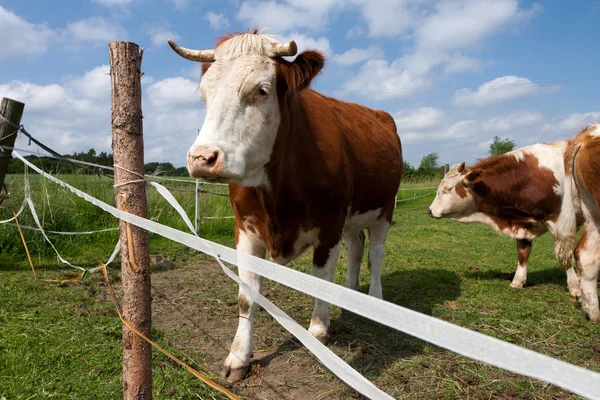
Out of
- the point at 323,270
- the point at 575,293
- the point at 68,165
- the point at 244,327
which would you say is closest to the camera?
the point at 244,327

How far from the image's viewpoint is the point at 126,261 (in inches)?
91.5

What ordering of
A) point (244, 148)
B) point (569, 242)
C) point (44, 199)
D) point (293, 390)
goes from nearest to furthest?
point (244, 148) < point (293, 390) < point (569, 242) < point (44, 199)

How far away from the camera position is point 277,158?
121 inches

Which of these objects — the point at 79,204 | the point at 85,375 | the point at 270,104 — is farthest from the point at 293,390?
the point at 79,204

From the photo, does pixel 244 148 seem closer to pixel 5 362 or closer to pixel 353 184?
pixel 353 184

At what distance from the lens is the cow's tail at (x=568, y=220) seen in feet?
14.9

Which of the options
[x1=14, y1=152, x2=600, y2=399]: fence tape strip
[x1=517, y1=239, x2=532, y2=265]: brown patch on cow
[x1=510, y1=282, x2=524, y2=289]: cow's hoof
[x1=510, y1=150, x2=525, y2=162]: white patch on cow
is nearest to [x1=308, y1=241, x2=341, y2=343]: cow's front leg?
[x1=14, y1=152, x2=600, y2=399]: fence tape strip

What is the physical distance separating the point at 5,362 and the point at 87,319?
35.5 inches

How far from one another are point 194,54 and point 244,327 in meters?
1.99

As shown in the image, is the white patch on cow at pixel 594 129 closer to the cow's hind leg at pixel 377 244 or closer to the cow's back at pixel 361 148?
the cow's back at pixel 361 148

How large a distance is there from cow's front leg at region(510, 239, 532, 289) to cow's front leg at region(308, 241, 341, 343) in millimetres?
3284

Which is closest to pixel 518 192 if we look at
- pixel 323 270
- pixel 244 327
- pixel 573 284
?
pixel 573 284

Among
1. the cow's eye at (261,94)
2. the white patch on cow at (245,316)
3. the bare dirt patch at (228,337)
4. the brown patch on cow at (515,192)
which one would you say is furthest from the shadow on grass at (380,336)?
the cow's eye at (261,94)

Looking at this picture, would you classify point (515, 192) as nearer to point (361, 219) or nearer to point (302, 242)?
point (361, 219)
